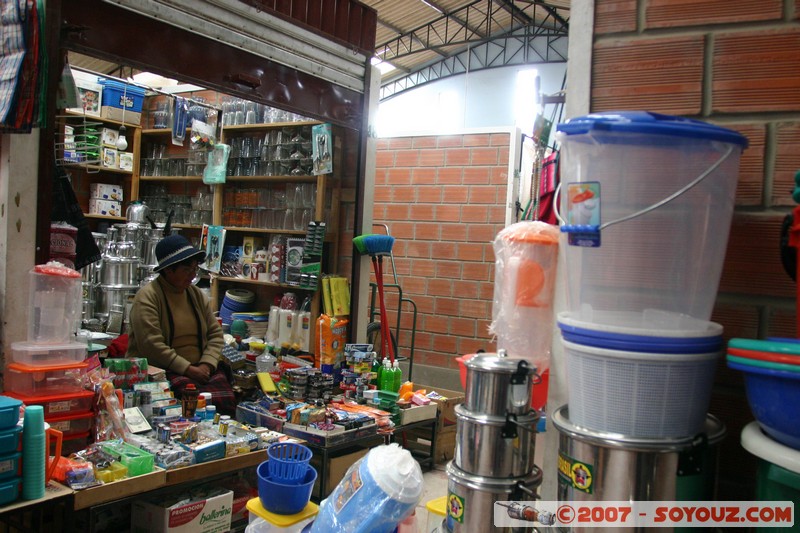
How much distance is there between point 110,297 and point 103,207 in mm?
1257

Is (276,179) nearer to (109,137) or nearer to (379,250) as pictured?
(379,250)

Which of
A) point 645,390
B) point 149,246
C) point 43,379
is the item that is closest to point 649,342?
point 645,390

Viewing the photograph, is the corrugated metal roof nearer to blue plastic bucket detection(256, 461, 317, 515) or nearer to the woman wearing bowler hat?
the woman wearing bowler hat

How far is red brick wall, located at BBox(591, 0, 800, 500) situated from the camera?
1268 millimetres

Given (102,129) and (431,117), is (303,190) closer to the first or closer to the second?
(102,129)

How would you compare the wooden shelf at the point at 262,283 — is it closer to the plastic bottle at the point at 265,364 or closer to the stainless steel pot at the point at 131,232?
the plastic bottle at the point at 265,364

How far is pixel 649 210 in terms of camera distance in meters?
1.06

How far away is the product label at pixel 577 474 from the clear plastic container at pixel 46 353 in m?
2.54

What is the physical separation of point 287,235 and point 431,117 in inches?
410

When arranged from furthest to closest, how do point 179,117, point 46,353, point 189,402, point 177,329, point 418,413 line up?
point 179,117, point 418,413, point 177,329, point 189,402, point 46,353

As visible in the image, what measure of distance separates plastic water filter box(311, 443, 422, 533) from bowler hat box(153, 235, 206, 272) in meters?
2.80

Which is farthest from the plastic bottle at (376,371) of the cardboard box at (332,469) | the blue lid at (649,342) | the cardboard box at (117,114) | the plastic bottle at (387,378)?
the cardboard box at (117,114)

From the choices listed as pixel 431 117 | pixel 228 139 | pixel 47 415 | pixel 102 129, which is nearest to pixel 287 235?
pixel 228 139

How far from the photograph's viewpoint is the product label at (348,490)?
146cm
